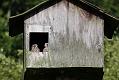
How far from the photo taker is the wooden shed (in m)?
12.8

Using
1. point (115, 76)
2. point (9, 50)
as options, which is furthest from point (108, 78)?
point (9, 50)

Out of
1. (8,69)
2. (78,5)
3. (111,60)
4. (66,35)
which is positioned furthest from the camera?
(111,60)

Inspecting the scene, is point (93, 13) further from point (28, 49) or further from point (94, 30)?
point (28, 49)

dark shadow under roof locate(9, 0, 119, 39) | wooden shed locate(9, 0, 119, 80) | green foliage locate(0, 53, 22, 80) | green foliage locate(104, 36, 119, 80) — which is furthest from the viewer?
green foliage locate(104, 36, 119, 80)

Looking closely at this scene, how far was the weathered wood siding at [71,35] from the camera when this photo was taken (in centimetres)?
1282

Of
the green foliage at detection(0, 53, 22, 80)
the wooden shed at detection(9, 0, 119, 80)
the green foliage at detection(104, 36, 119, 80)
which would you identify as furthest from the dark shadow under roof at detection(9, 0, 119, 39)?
the green foliage at detection(104, 36, 119, 80)

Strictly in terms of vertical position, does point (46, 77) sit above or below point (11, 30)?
below

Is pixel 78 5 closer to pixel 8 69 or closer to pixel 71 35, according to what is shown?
pixel 71 35

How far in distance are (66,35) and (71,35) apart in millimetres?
105

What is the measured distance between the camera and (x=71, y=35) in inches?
509

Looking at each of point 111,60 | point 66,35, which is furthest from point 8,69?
point 66,35

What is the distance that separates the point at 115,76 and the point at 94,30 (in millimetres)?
6339

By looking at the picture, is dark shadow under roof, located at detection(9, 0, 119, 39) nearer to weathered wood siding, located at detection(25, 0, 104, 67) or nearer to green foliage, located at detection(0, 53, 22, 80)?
weathered wood siding, located at detection(25, 0, 104, 67)

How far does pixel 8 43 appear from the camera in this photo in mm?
29203
